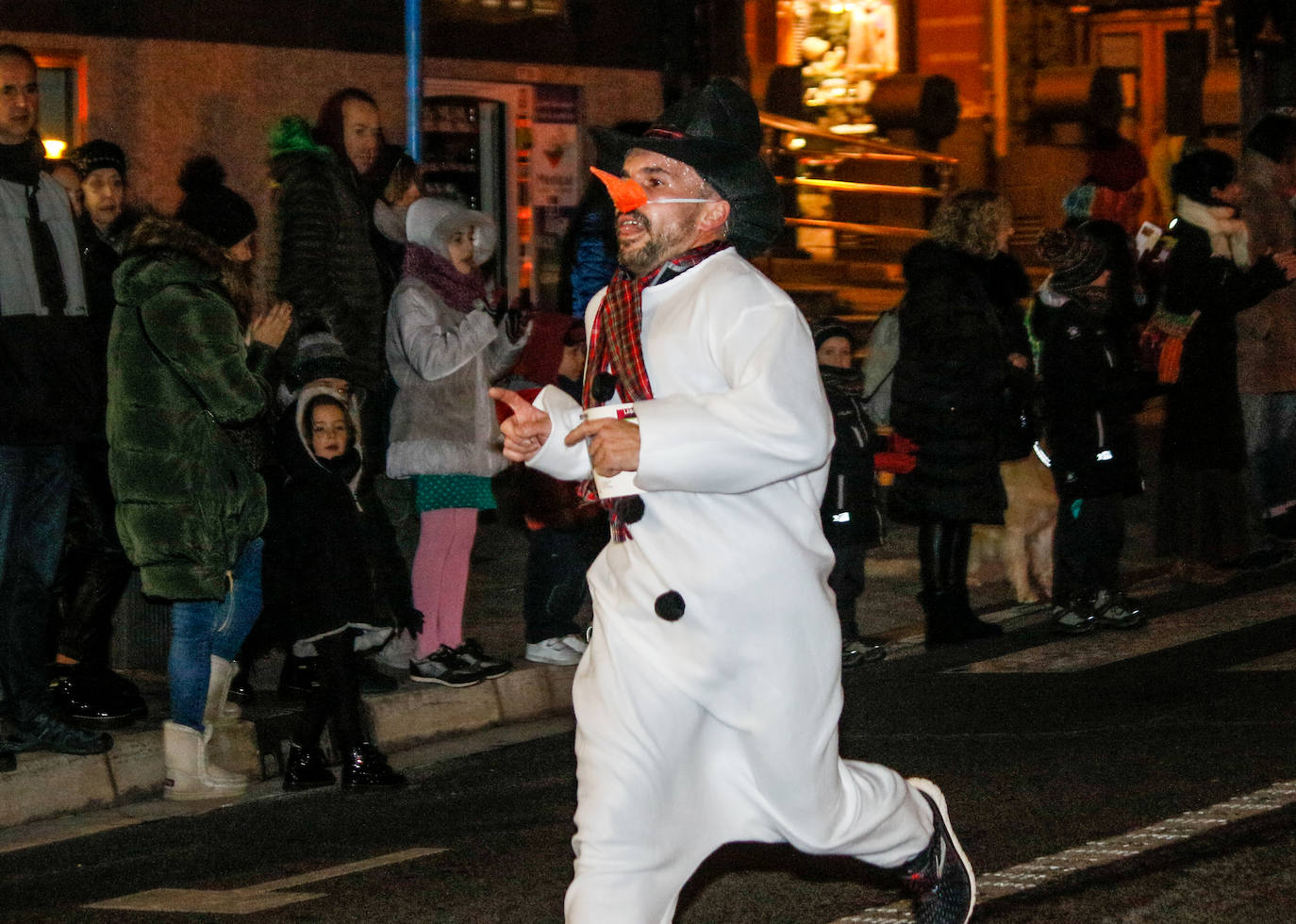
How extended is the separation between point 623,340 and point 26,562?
3.17 meters

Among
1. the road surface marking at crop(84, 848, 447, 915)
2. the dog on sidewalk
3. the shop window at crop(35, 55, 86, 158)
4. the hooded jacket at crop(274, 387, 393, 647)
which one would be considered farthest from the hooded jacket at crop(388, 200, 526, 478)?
the shop window at crop(35, 55, 86, 158)

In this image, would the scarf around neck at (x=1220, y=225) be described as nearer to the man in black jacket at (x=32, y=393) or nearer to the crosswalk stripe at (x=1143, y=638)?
the crosswalk stripe at (x=1143, y=638)

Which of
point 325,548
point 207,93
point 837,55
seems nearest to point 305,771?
point 325,548

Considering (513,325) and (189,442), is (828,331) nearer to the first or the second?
(513,325)

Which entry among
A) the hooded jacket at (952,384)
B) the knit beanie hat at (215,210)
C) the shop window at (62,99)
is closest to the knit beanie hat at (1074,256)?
the hooded jacket at (952,384)

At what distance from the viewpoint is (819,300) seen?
1622 cm

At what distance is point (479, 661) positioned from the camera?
26.6ft

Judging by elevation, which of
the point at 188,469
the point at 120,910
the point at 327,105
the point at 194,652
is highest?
the point at 327,105

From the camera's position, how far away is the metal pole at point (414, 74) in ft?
36.1

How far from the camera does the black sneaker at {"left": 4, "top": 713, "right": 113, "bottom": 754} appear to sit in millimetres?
6848

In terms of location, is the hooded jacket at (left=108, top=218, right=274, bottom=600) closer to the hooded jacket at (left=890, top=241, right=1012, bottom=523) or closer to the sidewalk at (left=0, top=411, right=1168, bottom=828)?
the sidewalk at (left=0, top=411, right=1168, bottom=828)

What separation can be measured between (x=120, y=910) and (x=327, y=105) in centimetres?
399

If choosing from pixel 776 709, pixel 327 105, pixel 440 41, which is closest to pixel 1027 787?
pixel 776 709

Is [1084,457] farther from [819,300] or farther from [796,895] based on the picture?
[819,300]
